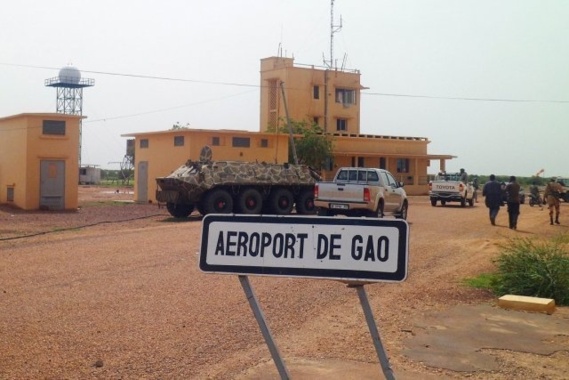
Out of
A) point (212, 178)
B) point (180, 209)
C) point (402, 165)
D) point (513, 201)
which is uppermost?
point (402, 165)

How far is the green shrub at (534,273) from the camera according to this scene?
10500 mm

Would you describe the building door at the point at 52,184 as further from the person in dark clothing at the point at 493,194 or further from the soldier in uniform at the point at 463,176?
the soldier in uniform at the point at 463,176

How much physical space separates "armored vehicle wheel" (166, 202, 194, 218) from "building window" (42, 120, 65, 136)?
6.19 m

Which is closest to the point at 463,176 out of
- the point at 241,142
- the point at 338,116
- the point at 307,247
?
the point at 241,142

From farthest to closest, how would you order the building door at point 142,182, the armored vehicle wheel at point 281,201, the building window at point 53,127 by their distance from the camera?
the building door at point 142,182 < the building window at point 53,127 < the armored vehicle wheel at point 281,201

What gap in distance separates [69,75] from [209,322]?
197 ft

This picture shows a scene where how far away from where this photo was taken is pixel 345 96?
5369 cm

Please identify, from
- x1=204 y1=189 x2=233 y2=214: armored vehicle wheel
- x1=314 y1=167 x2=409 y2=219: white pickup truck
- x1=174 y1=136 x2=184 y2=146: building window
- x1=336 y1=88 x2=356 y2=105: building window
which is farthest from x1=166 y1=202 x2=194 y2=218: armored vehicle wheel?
x1=336 y1=88 x2=356 y2=105: building window

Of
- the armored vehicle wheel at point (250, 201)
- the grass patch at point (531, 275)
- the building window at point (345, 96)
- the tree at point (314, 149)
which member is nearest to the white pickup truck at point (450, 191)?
the tree at point (314, 149)

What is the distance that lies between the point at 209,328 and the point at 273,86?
44.9m

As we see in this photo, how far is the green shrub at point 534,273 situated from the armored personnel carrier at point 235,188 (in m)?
12.5

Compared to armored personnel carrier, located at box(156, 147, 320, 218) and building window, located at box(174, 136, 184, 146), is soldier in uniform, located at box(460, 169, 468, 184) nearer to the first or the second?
armored personnel carrier, located at box(156, 147, 320, 218)

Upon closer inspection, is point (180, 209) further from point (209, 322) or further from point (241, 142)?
point (209, 322)

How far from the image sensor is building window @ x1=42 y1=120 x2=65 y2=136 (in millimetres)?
27594
